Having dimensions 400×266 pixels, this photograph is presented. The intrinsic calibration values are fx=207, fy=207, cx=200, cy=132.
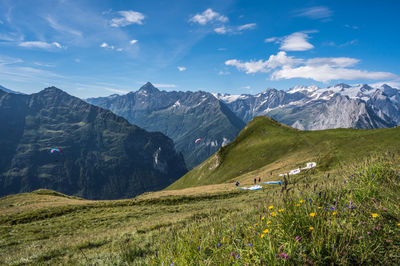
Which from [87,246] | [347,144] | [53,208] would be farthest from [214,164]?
[87,246]

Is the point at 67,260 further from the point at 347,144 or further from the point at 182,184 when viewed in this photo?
the point at 182,184

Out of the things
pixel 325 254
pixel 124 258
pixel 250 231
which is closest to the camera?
pixel 325 254

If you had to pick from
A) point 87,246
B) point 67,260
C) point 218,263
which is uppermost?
point 218,263

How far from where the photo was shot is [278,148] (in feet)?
326

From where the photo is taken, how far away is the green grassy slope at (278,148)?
5983cm

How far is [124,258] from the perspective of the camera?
8.48 m

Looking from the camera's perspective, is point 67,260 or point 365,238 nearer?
point 365,238

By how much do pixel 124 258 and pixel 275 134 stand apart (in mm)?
117819

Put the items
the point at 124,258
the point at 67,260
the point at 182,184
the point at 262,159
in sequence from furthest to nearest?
the point at 182,184 < the point at 262,159 < the point at 67,260 < the point at 124,258

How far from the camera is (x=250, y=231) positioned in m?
6.09

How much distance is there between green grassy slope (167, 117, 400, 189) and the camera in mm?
59828

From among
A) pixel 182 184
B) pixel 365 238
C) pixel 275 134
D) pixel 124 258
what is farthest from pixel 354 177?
pixel 182 184

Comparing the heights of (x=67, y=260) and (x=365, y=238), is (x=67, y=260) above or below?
below

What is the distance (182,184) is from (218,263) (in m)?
145
